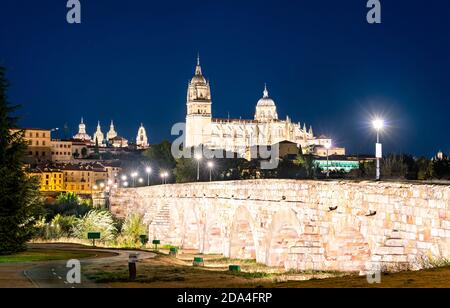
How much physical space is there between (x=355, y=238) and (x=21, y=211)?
13919 mm

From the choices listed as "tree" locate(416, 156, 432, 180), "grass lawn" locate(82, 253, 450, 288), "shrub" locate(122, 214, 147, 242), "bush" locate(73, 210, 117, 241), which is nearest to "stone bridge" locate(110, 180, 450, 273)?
"grass lawn" locate(82, 253, 450, 288)

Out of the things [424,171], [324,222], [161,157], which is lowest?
[324,222]

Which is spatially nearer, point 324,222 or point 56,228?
point 324,222

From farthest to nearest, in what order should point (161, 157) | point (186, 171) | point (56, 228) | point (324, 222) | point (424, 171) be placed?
point (161, 157) < point (186, 171) < point (424, 171) < point (56, 228) < point (324, 222)

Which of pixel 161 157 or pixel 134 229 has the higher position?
pixel 161 157

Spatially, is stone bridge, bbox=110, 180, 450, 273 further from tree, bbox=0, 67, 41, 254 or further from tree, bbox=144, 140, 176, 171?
tree, bbox=144, 140, 176, 171

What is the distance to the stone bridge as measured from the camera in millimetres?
17438

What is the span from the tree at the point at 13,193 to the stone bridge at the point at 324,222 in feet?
31.7

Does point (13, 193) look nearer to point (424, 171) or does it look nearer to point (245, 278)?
point (245, 278)

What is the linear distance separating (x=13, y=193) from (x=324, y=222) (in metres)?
13.2

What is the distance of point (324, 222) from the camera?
25406 millimetres

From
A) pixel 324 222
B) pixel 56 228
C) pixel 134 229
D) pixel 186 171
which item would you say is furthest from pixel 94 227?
pixel 186 171

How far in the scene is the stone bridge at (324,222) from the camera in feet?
57.2

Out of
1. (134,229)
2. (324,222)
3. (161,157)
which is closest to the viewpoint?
(324,222)
